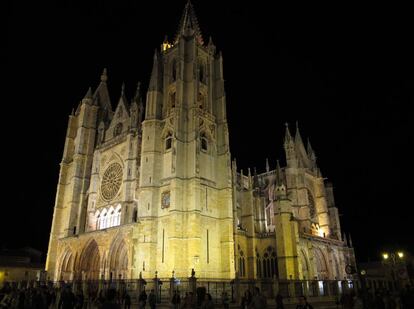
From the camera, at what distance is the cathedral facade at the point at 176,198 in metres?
27.1

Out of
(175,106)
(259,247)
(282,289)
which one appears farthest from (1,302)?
(259,247)

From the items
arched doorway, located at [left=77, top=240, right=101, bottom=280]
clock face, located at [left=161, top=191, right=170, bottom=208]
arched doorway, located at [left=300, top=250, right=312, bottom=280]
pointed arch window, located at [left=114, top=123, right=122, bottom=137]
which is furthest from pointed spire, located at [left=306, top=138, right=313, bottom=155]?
arched doorway, located at [left=77, top=240, right=101, bottom=280]

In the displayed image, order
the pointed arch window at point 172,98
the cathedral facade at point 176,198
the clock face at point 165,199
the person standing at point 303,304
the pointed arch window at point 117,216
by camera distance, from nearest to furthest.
→ 1. the person standing at point 303,304
2. the cathedral facade at point 176,198
3. the clock face at point 165,199
4. the pointed arch window at point 117,216
5. the pointed arch window at point 172,98

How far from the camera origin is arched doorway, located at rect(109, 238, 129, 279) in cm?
2859

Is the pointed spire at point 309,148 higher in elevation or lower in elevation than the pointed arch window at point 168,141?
higher

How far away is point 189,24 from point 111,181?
18499 mm

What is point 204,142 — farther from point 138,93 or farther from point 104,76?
point 104,76

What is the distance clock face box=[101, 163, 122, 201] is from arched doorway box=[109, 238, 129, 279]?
20.4 feet

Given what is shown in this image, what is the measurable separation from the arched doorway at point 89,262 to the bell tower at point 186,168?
7277mm

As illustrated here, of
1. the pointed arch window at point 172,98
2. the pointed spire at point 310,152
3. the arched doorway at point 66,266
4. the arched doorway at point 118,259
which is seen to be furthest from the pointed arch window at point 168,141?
the pointed spire at point 310,152

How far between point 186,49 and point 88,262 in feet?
74.2

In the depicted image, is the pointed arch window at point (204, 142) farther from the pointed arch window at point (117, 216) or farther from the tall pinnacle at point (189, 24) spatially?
the tall pinnacle at point (189, 24)

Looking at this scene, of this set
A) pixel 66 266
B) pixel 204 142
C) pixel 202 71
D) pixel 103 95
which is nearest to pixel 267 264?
pixel 204 142

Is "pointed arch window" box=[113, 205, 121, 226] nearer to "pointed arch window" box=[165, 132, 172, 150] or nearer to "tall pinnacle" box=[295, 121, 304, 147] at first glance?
"pointed arch window" box=[165, 132, 172, 150]
